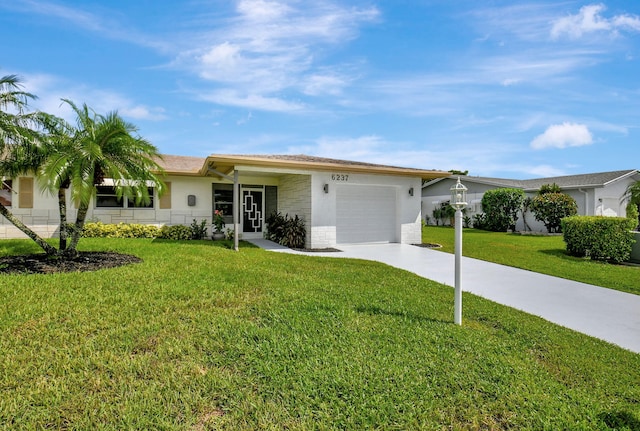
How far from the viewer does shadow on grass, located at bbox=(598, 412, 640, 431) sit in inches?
116

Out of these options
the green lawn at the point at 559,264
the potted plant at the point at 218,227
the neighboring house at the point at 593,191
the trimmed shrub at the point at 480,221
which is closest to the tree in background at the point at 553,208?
the neighboring house at the point at 593,191

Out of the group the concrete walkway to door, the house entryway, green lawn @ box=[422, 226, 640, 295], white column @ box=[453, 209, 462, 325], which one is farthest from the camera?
the house entryway

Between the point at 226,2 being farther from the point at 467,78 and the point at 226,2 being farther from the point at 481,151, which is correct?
the point at 481,151

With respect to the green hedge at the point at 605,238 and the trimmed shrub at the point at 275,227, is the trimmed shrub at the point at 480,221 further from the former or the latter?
the trimmed shrub at the point at 275,227

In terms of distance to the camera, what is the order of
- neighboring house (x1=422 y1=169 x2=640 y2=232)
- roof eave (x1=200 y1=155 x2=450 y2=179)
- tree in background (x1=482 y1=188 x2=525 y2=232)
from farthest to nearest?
tree in background (x1=482 y1=188 x2=525 y2=232) → neighboring house (x1=422 y1=169 x2=640 y2=232) → roof eave (x1=200 y1=155 x2=450 y2=179)

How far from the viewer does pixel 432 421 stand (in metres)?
2.91

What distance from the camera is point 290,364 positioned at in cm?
367

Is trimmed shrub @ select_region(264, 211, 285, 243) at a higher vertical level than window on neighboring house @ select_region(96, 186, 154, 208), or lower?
lower

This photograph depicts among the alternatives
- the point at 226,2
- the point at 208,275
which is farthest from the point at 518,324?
the point at 226,2

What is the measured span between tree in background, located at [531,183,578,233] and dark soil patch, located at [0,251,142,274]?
22.4 metres

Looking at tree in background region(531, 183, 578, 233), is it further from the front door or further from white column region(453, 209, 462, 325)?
white column region(453, 209, 462, 325)

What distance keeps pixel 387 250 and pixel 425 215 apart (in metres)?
20.1

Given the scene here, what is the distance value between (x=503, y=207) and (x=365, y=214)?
44.8 ft

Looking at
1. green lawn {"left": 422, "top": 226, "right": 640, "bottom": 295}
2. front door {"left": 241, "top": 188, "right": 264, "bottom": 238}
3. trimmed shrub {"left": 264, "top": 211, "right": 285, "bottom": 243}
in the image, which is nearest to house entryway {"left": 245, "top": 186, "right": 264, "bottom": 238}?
front door {"left": 241, "top": 188, "right": 264, "bottom": 238}
